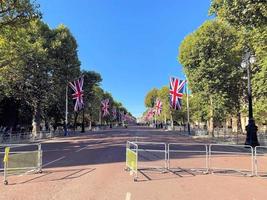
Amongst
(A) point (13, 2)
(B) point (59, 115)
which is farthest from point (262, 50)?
(B) point (59, 115)

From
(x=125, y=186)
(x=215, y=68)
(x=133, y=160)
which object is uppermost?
(x=215, y=68)

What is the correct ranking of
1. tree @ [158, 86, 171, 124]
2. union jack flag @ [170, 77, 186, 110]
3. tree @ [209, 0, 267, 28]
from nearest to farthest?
tree @ [209, 0, 267, 28]
union jack flag @ [170, 77, 186, 110]
tree @ [158, 86, 171, 124]

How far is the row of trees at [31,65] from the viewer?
117 feet

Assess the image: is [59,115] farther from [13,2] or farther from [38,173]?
[38,173]

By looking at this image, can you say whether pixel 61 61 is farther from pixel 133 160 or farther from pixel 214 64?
pixel 133 160

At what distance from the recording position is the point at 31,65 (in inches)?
2331

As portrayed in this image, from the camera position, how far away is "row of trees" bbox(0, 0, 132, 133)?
35.6 meters

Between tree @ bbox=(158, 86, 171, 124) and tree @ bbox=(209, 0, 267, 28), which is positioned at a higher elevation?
tree @ bbox=(158, 86, 171, 124)

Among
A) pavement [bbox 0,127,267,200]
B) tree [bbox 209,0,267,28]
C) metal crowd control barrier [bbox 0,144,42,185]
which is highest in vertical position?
tree [bbox 209,0,267,28]

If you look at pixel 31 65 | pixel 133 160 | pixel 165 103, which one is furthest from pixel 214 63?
pixel 165 103

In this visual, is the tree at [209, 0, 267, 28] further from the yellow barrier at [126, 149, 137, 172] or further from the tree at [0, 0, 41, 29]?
the tree at [0, 0, 41, 29]

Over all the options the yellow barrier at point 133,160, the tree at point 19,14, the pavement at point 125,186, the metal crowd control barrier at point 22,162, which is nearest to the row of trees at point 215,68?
the tree at point 19,14

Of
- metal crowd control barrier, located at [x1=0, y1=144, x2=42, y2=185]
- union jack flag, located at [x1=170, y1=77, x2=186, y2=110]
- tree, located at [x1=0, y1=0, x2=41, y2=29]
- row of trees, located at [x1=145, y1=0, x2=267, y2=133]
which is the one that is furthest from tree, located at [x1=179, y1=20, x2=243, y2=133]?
metal crowd control barrier, located at [x1=0, y1=144, x2=42, y2=185]

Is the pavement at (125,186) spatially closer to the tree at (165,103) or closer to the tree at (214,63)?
the tree at (214,63)
